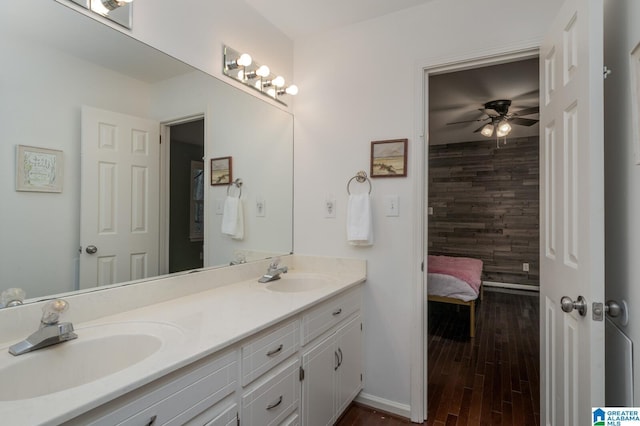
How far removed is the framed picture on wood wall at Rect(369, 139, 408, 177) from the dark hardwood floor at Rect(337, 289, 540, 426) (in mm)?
1493

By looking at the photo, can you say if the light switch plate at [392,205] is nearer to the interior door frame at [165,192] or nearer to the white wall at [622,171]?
the white wall at [622,171]

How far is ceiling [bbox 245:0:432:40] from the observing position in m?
1.93

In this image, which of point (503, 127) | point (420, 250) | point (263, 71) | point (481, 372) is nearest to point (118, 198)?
point (263, 71)

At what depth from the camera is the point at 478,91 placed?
3.29 meters

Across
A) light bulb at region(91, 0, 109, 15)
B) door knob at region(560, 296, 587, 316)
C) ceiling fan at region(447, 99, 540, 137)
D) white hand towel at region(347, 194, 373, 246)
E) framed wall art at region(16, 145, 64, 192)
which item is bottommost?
door knob at region(560, 296, 587, 316)

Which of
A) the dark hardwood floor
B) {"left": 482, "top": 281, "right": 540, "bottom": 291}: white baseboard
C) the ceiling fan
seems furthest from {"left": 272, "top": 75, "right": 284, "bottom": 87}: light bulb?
{"left": 482, "top": 281, "right": 540, "bottom": 291}: white baseboard

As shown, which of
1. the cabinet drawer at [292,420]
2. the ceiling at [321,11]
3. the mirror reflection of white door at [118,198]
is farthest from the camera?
the ceiling at [321,11]

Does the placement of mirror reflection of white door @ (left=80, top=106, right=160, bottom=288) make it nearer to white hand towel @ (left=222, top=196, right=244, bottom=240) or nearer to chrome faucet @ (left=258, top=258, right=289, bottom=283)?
white hand towel @ (left=222, top=196, right=244, bottom=240)

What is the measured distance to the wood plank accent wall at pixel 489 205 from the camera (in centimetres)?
505

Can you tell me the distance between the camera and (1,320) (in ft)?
3.34

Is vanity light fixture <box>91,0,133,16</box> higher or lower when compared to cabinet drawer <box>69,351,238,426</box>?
Answer: higher

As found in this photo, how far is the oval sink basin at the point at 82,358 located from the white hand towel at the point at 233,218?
2.75 ft

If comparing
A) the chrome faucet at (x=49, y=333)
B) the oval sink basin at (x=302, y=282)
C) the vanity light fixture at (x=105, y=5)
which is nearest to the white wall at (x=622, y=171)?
the oval sink basin at (x=302, y=282)

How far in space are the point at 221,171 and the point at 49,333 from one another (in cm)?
115
